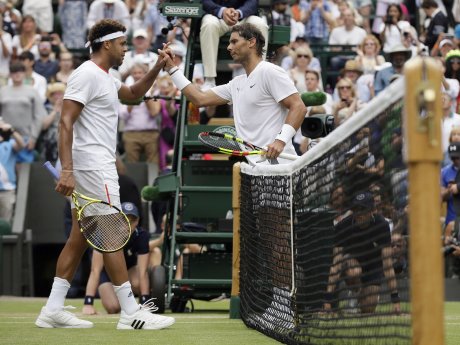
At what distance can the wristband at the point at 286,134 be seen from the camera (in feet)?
30.6

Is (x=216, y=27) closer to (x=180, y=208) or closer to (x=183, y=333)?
(x=180, y=208)

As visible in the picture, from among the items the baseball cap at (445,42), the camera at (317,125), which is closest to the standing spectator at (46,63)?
the baseball cap at (445,42)

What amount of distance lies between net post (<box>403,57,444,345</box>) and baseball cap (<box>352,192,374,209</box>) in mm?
1629

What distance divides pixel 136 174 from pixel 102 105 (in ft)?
30.9

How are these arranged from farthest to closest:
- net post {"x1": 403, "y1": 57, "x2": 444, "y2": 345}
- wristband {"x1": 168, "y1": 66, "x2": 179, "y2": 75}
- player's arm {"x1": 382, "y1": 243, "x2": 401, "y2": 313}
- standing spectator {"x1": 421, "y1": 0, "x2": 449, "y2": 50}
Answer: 1. standing spectator {"x1": 421, "y1": 0, "x2": 449, "y2": 50}
2. wristband {"x1": 168, "y1": 66, "x2": 179, "y2": 75}
3. player's arm {"x1": 382, "y1": 243, "x2": 401, "y2": 313}
4. net post {"x1": 403, "y1": 57, "x2": 444, "y2": 345}

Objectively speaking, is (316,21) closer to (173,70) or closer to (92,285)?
(92,285)

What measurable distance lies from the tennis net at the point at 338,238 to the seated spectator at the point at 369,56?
10.8 meters

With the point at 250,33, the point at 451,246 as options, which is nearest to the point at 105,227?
the point at 250,33

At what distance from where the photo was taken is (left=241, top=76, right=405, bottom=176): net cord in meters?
5.29

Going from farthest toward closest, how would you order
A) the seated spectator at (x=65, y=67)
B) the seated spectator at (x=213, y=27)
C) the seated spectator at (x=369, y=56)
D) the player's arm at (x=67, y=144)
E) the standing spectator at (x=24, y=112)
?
the seated spectator at (x=65, y=67) → the seated spectator at (x=369, y=56) → the standing spectator at (x=24, y=112) → the seated spectator at (x=213, y=27) → the player's arm at (x=67, y=144)

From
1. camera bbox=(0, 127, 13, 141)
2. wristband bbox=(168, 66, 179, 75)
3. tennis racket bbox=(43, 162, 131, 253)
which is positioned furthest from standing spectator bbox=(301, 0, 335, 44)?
tennis racket bbox=(43, 162, 131, 253)

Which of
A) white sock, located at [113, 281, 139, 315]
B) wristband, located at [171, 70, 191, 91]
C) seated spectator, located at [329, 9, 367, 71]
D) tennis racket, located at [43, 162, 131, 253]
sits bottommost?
white sock, located at [113, 281, 139, 315]

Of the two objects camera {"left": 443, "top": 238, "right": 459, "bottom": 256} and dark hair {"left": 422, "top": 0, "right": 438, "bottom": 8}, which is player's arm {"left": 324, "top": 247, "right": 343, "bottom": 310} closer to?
camera {"left": 443, "top": 238, "right": 459, "bottom": 256}

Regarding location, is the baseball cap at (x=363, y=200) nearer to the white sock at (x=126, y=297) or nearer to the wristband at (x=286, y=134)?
the wristband at (x=286, y=134)
